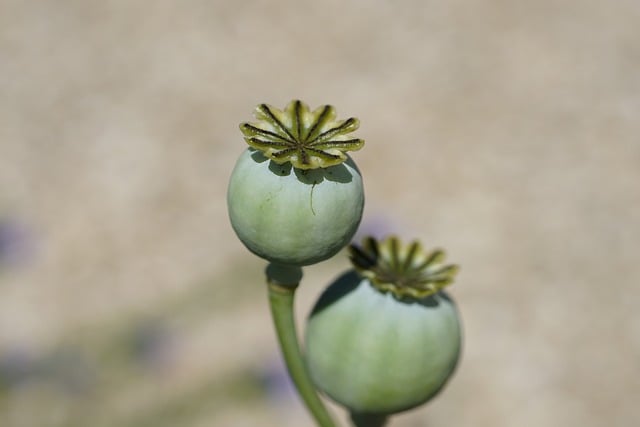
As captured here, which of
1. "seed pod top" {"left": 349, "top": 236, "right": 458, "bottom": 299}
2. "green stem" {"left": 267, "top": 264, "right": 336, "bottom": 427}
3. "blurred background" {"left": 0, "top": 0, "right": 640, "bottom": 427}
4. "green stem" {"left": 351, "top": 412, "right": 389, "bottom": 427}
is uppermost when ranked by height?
"blurred background" {"left": 0, "top": 0, "right": 640, "bottom": 427}

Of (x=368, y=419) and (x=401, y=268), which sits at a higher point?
(x=401, y=268)

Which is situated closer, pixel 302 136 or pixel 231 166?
pixel 302 136

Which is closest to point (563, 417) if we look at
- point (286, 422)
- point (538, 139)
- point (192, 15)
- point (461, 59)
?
point (286, 422)

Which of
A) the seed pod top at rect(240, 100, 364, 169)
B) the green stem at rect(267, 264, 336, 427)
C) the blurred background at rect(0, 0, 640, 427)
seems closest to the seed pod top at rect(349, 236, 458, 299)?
the green stem at rect(267, 264, 336, 427)

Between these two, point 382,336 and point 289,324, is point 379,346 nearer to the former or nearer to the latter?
point 382,336

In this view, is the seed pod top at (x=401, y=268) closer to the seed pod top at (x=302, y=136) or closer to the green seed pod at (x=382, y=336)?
the green seed pod at (x=382, y=336)

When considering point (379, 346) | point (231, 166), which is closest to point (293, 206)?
point (379, 346)

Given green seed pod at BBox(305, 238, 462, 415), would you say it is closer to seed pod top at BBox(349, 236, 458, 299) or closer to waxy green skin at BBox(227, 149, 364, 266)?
seed pod top at BBox(349, 236, 458, 299)

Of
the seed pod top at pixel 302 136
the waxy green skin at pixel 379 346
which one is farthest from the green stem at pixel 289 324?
the seed pod top at pixel 302 136
